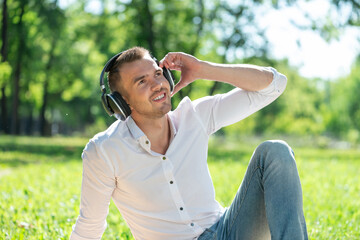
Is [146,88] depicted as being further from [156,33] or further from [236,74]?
[156,33]

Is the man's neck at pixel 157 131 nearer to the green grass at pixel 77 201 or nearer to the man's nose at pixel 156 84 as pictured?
the man's nose at pixel 156 84

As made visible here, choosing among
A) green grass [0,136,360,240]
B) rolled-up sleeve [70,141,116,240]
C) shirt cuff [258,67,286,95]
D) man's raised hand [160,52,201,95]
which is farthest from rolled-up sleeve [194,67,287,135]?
green grass [0,136,360,240]

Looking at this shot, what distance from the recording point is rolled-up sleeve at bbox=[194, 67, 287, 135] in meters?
3.18

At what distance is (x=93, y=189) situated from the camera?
8.89 feet

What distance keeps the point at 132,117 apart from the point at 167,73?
1.32 ft

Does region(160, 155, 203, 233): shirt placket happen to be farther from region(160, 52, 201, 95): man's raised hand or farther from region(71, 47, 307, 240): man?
region(160, 52, 201, 95): man's raised hand

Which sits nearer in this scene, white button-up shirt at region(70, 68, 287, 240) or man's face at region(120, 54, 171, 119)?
white button-up shirt at region(70, 68, 287, 240)

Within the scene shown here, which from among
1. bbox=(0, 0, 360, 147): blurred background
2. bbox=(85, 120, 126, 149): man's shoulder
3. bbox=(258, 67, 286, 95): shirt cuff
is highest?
bbox=(258, 67, 286, 95): shirt cuff

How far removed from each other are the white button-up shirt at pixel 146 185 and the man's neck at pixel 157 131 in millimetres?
71

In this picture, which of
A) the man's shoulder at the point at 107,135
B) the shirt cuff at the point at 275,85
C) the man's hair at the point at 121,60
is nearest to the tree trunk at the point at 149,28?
the shirt cuff at the point at 275,85

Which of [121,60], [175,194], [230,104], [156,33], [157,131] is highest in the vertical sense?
[121,60]

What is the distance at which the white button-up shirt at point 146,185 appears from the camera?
2.73 meters

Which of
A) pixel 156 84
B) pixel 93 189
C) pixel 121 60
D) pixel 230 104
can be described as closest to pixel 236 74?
pixel 230 104

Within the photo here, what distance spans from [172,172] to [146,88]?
61 centimetres
